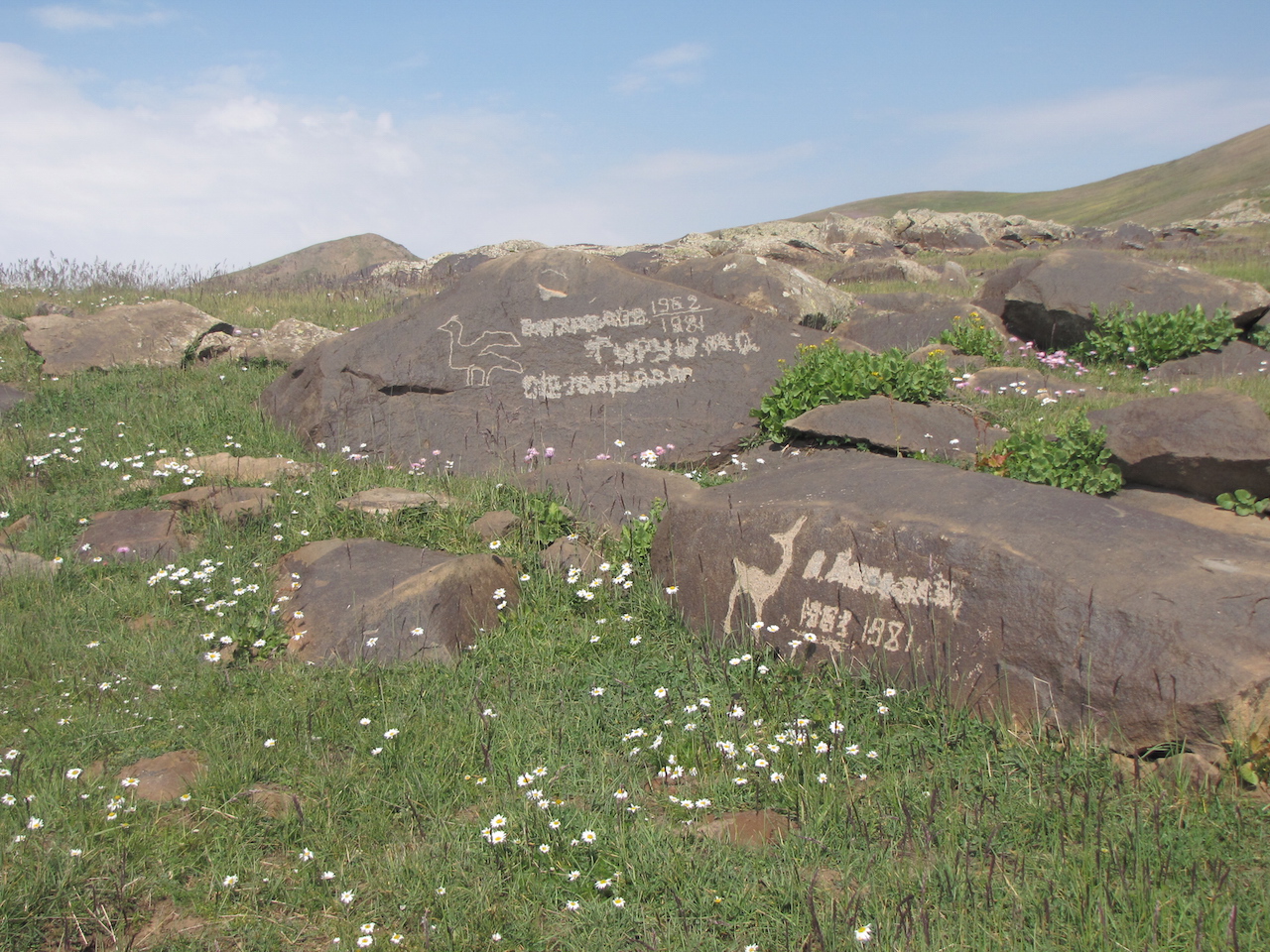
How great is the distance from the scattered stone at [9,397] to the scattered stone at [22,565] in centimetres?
352

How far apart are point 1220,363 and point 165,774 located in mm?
10221

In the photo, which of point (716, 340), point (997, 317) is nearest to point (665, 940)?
point (716, 340)

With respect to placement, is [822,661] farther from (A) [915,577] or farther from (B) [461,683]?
(B) [461,683]

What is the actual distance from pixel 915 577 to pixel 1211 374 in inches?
289

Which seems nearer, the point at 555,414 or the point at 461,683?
the point at 461,683

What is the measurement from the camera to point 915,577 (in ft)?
13.4

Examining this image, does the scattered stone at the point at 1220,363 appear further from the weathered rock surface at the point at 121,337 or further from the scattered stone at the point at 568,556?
the weathered rock surface at the point at 121,337

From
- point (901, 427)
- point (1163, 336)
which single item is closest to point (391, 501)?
point (901, 427)

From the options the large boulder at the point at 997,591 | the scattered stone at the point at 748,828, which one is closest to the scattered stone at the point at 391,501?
the large boulder at the point at 997,591

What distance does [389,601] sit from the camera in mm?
4855

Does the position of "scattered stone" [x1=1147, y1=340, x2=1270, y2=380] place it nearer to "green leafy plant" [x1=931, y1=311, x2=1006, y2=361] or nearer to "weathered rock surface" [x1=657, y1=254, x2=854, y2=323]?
"green leafy plant" [x1=931, y1=311, x2=1006, y2=361]

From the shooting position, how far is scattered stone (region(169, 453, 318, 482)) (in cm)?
684

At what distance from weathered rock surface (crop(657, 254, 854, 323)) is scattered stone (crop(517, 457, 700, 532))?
4.71m

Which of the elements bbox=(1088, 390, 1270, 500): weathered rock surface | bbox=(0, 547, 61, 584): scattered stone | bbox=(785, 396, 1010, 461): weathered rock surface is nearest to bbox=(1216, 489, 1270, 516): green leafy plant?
bbox=(1088, 390, 1270, 500): weathered rock surface
